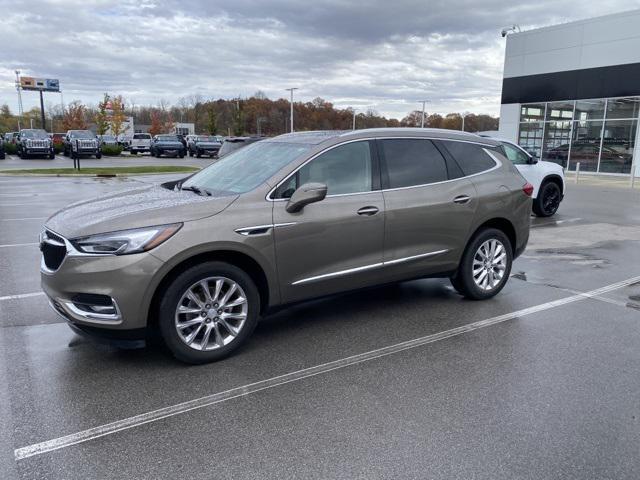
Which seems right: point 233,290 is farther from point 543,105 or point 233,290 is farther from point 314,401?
point 543,105

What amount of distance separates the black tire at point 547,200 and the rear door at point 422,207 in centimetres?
749

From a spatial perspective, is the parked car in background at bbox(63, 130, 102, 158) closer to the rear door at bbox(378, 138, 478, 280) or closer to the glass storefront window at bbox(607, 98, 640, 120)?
the glass storefront window at bbox(607, 98, 640, 120)

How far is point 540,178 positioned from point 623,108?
1613 cm

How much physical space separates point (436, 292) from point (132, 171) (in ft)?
69.9

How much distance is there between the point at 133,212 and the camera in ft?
13.1

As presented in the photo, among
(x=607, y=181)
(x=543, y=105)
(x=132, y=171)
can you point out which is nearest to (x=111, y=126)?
(x=132, y=171)

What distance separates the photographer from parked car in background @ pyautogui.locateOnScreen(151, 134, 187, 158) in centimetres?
3956

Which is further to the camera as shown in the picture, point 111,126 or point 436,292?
point 111,126

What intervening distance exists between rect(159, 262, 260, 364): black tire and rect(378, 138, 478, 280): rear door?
4.67 feet

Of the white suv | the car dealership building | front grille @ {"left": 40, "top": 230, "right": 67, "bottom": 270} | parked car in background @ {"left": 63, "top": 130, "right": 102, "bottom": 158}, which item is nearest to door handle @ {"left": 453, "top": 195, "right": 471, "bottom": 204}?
front grille @ {"left": 40, "top": 230, "right": 67, "bottom": 270}

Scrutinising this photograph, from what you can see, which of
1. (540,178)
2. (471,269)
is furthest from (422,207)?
(540,178)

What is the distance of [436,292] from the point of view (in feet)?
20.5

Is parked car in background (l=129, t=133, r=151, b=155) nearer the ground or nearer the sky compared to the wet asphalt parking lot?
nearer the sky

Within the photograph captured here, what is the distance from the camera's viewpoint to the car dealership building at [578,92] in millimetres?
24172
